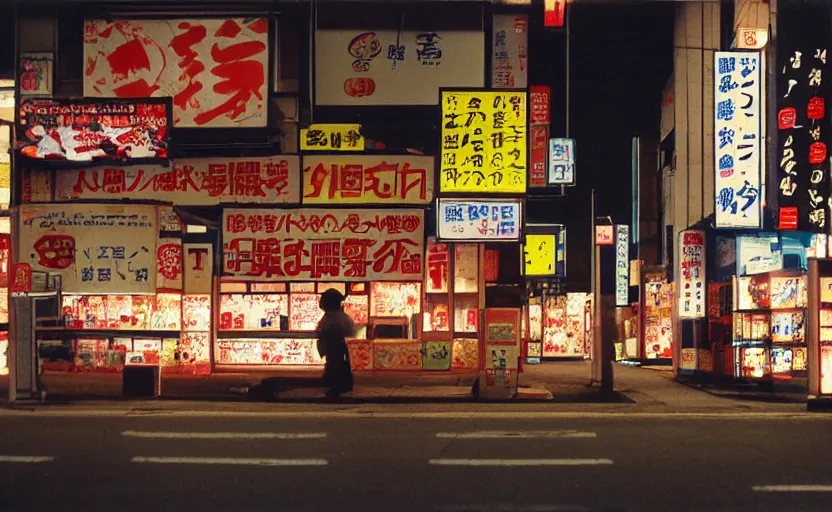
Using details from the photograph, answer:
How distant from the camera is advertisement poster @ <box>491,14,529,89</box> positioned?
759 inches

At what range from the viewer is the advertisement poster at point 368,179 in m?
18.0

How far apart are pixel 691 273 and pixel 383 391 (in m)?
9.03

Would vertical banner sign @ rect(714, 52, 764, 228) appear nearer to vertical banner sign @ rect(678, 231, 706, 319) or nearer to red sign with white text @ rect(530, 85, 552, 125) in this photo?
vertical banner sign @ rect(678, 231, 706, 319)

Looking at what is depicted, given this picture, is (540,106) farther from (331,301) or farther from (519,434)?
(519,434)

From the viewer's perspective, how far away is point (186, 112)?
18.2 metres

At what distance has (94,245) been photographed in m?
→ 17.5

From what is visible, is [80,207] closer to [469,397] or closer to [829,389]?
[469,397]

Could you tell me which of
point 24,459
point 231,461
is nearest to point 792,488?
point 231,461

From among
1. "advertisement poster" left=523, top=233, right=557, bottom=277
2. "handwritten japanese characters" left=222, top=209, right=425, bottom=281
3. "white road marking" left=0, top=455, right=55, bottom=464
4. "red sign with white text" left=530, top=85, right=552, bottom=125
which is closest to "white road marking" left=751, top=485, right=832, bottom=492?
"white road marking" left=0, top=455, right=55, bottom=464

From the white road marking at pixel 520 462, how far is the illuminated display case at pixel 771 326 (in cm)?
869

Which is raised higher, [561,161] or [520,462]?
[561,161]

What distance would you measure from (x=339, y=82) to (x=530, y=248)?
13.6m

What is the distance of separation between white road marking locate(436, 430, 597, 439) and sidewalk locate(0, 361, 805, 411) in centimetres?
395

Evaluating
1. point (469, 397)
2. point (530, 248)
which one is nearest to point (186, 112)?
point (469, 397)
